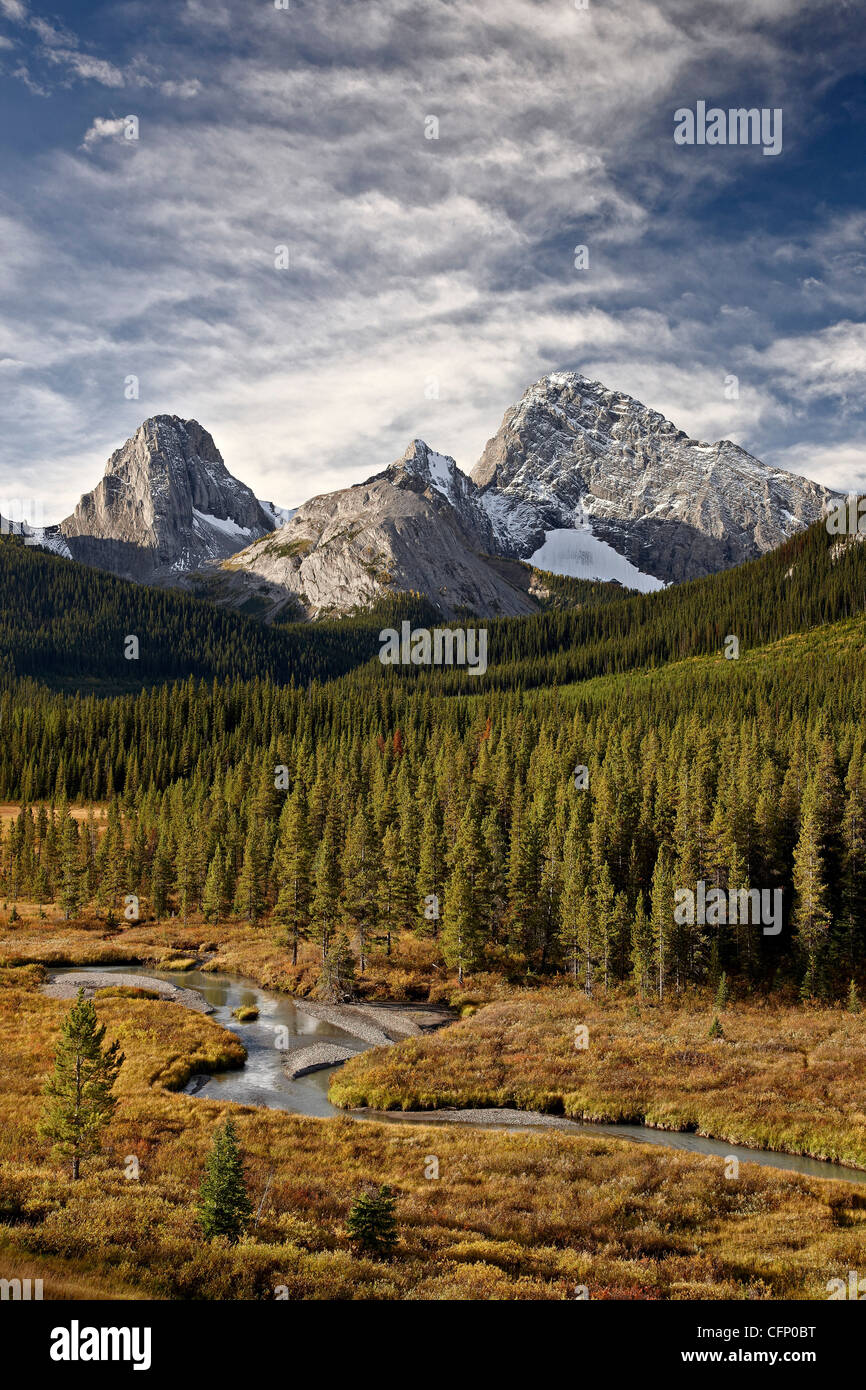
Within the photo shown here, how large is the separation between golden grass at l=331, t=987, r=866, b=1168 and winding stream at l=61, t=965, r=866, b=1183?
38.0 inches

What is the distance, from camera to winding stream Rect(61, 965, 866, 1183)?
3997 centimetres

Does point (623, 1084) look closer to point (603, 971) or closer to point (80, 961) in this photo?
point (603, 971)

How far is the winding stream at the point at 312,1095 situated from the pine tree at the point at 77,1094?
16.5 meters

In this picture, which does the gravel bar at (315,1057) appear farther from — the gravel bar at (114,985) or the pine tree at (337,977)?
the gravel bar at (114,985)

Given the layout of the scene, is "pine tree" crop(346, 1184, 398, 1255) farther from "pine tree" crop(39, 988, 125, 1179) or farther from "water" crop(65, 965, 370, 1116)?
"water" crop(65, 965, 370, 1116)

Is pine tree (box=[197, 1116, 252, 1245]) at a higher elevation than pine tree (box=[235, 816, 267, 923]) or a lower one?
higher

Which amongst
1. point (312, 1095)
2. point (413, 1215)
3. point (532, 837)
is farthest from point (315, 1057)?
point (532, 837)

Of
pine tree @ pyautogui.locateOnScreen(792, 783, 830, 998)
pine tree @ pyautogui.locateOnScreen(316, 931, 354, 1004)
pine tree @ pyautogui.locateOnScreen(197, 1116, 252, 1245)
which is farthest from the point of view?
pine tree @ pyautogui.locateOnScreen(316, 931, 354, 1004)

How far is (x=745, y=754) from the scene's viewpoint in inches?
3575

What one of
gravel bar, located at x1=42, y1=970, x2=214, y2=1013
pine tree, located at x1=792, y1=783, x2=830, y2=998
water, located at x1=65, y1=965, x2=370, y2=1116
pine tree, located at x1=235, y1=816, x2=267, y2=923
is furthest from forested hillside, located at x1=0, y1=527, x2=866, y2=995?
gravel bar, located at x1=42, y1=970, x2=214, y2=1013

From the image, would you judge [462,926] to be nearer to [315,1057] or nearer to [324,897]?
[324,897]

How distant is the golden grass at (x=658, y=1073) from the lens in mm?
42344

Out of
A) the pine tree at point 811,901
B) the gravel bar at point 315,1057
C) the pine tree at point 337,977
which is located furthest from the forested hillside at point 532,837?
the gravel bar at point 315,1057
